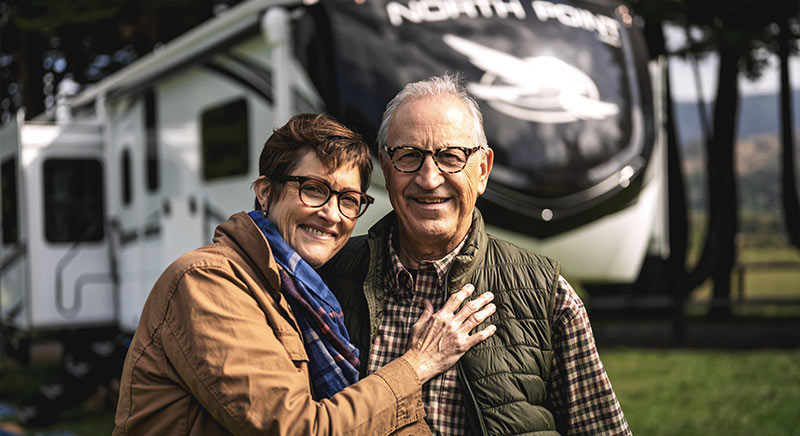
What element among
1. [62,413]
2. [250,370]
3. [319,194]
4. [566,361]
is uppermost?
[319,194]

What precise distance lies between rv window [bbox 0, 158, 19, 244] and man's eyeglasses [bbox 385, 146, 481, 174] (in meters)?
6.58

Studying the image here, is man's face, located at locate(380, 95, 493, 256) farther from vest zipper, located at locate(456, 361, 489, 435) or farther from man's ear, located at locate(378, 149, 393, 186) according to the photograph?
vest zipper, located at locate(456, 361, 489, 435)

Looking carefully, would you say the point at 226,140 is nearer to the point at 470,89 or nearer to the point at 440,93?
the point at 470,89

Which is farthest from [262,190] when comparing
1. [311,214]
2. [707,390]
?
[707,390]

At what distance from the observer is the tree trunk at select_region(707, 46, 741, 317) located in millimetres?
12625

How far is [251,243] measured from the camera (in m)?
1.75

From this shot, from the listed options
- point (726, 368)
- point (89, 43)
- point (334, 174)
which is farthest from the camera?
point (89, 43)

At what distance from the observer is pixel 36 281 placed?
690cm

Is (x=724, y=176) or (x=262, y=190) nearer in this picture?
(x=262, y=190)

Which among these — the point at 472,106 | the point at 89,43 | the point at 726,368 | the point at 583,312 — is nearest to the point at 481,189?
the point at 472,106

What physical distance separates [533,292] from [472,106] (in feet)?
1.66

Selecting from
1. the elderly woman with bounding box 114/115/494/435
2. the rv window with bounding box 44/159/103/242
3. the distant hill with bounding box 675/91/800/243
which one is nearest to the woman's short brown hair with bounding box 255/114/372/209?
the elderly woman with bounding box 114/115/494/435

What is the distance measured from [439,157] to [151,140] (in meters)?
4.88

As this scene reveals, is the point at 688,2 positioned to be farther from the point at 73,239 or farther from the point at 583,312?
the point at 583,312
